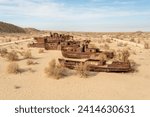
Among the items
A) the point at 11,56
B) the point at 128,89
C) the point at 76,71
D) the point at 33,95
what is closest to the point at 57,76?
the point at 76,71

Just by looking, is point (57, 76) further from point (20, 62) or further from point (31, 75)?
point (20, 62)

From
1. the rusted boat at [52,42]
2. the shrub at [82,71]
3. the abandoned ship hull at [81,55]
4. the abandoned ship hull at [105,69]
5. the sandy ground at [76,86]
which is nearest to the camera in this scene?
the sandy ground at [76,86]

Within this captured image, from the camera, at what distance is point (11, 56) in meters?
22.4

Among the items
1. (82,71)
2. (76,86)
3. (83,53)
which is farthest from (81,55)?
(76,86)

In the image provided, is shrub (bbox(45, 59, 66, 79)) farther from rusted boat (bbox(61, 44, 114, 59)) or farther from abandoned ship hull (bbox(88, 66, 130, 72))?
rusted boat (bbox(61, 44, 114, 59))

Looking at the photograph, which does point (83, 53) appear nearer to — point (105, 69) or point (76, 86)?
point (105, 69)

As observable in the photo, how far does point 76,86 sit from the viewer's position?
1512 centimetres

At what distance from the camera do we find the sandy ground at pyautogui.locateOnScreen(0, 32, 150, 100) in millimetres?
13578

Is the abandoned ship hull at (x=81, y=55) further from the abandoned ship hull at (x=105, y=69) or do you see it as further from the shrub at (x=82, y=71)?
the shrub at (x=82, y=71)

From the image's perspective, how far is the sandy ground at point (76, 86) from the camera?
13578 millimetres

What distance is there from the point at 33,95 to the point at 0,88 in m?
2.14

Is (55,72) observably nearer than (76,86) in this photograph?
No

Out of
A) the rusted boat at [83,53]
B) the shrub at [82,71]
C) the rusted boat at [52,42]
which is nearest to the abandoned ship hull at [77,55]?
the rusted boat at [83,53]

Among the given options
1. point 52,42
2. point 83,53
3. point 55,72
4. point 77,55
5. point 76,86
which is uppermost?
point 52,42
